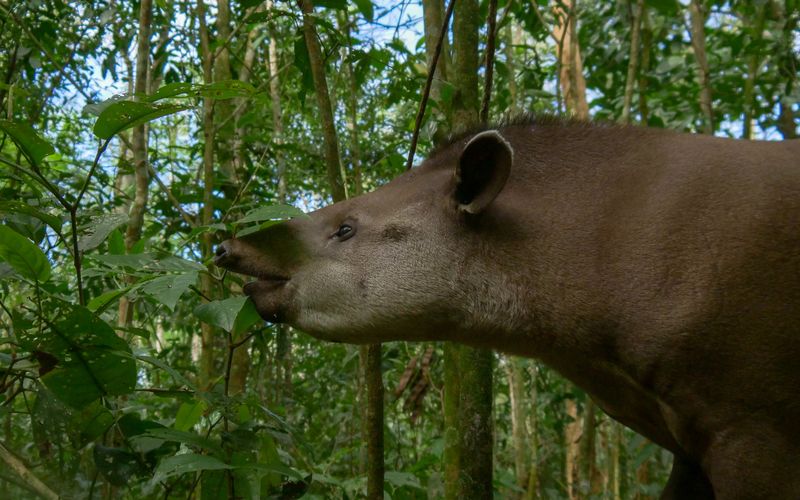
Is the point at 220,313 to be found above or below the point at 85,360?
above

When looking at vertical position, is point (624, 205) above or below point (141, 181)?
below

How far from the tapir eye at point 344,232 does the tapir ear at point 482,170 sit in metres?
0.47

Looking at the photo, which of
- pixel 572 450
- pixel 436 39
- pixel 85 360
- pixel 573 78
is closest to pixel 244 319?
pixel 85 360

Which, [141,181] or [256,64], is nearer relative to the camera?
[141,181]

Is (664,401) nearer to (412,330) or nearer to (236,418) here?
(412,330)

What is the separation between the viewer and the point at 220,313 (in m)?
2.49

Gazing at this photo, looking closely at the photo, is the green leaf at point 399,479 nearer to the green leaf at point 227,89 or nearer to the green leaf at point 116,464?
the green leaf at point 116,464

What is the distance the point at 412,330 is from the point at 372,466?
0.57m

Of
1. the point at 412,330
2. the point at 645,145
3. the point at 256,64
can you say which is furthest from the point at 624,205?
the point at 256,64

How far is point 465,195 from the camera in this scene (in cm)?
327

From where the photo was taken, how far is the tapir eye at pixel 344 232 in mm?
3357

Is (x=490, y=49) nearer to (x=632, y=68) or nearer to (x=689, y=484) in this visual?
(x=689, y=484)

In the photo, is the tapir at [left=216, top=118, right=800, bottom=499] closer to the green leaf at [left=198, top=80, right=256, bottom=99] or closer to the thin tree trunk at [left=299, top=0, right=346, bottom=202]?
the thin tree trunk at [left=299, top=0, right=346, bottom=202]

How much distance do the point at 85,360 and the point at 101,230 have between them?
0.45 m
